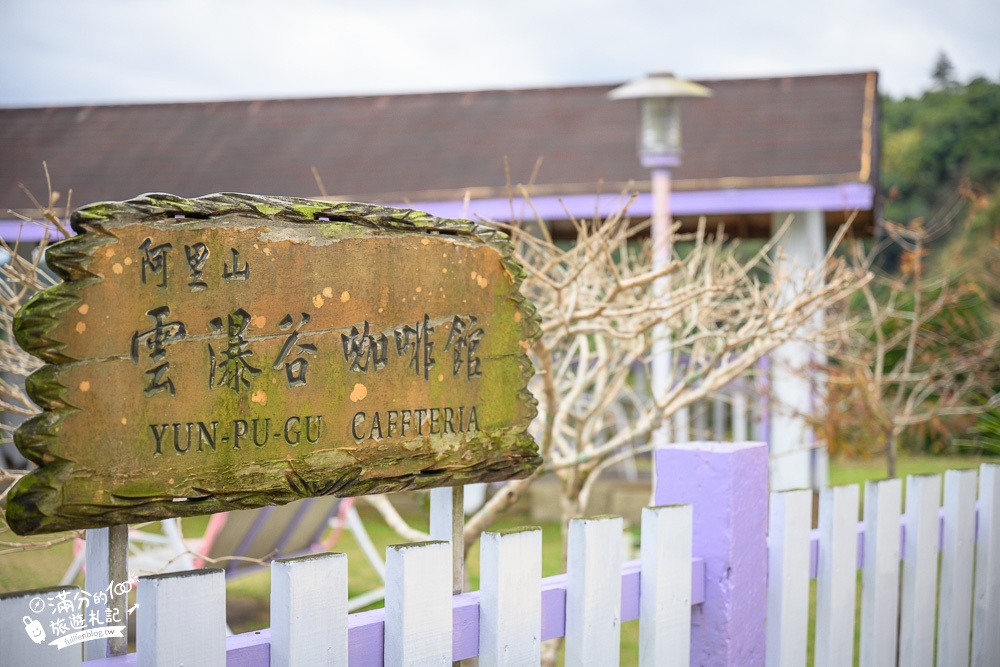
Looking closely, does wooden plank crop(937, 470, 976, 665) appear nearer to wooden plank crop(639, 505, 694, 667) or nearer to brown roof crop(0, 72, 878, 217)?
wooden plank crop(639, 505, 694, 667)

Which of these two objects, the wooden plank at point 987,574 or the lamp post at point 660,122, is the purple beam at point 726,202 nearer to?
the lamp post at point 660,122

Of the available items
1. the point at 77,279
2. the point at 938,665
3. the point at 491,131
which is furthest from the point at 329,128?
the point at 77,279

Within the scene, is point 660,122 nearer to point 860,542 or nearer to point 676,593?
point 860,542

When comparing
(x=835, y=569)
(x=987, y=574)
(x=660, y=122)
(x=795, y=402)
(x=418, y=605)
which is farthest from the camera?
(x=795, y=402)

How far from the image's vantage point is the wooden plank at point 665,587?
209 centimetres

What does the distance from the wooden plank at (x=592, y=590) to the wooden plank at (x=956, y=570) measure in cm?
140

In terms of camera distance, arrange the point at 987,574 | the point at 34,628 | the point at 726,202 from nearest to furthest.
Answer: the point at 34,628 < the point at 987,574 < the point at 726,202

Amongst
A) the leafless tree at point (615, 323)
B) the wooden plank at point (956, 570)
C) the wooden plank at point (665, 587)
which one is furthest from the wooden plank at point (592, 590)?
the wooden plank at point (956, 570)

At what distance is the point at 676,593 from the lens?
2.14 metres

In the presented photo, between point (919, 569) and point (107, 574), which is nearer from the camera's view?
point (107, 574)

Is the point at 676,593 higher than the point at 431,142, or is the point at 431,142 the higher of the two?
the point at 431,142

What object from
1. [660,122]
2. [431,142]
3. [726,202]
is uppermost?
[431,142]

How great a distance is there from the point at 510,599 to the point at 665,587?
0.44m

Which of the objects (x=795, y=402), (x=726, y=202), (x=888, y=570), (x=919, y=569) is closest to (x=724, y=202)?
(x=726, y=202)
